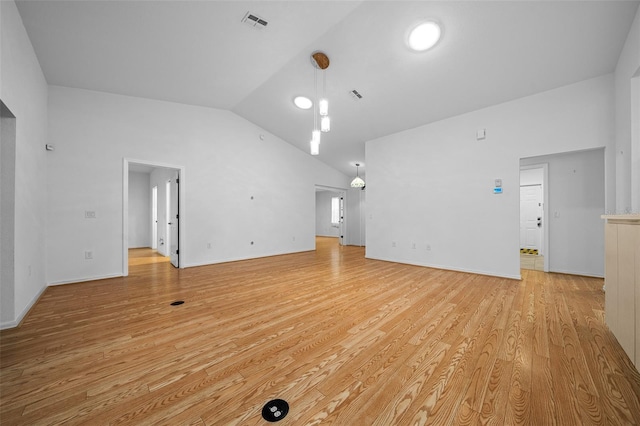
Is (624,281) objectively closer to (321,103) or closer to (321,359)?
(321,359)

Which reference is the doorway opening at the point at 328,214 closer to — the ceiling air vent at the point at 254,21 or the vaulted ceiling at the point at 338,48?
the vaulted ceiling at the point at 338,48

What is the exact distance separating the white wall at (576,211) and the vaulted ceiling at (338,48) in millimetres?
1560

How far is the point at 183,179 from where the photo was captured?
496cm

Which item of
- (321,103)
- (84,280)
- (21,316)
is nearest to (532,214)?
(321,103)

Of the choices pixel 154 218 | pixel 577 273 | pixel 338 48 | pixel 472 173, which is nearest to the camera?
pixel 338 48

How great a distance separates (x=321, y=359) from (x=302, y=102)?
15.1 feet

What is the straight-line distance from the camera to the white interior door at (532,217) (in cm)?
644

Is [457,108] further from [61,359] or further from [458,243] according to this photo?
[61,359]

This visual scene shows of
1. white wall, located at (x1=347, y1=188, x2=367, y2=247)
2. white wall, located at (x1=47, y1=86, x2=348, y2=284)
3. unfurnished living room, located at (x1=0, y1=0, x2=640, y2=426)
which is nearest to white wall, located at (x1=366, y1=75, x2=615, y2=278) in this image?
unfurnished living room, located at (x1=0, y1=0, x2=640, y2=426)

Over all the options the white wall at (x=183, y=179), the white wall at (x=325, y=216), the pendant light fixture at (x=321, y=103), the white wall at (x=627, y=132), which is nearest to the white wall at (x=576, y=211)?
the white wall at (x=627, y=132)

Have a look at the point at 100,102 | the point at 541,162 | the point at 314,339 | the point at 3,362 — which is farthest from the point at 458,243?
the point at 100,102

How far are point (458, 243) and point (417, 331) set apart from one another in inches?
118

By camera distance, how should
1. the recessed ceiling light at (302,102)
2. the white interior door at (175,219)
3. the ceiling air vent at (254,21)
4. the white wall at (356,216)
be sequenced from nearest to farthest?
the ceiling air vent at (254,21)
the recessed ceiling light at (302,102)
the white interior door at (175,219)
the white wall at (356,216)

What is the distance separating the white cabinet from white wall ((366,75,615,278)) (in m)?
2.09
